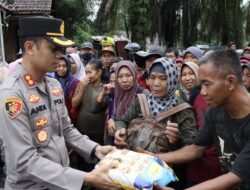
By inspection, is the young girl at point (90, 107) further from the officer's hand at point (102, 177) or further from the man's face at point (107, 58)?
the officer's hand at point (102, 177)

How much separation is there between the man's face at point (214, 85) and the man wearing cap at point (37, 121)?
0.74m

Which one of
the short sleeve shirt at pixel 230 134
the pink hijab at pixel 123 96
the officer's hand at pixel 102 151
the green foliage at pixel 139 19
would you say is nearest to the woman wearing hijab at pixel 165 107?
the short sleeve shirt at pixel 230 134

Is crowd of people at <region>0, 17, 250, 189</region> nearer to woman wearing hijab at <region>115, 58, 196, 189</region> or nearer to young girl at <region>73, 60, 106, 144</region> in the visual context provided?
woman wearing hijab at <region>115, 58, 196, 189</region>

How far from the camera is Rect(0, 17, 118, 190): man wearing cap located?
211cm

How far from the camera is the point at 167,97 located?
10.1 ft

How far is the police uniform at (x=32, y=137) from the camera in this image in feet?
6.91

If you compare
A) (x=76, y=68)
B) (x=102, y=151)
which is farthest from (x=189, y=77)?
(x=76, y=68)

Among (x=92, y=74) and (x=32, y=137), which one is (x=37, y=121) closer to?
(x=32, y=137)

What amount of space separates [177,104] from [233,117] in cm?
81

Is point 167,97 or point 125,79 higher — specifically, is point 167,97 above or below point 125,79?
below

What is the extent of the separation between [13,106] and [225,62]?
1.27 metres

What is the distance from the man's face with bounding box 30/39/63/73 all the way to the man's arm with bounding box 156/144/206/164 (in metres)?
1.09

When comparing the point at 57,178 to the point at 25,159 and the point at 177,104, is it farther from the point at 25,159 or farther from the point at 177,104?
the point at 177,104

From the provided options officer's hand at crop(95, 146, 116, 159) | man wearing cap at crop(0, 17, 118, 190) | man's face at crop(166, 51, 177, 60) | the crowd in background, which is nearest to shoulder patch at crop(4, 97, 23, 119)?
man wearing cap at crop(0, 17, 118, 190)
